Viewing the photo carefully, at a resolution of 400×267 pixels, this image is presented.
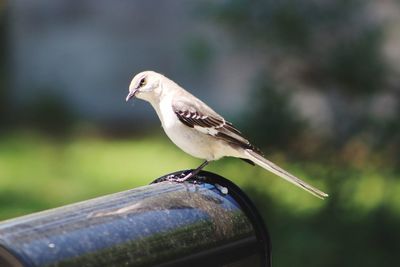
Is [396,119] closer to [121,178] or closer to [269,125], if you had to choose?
[269,125]

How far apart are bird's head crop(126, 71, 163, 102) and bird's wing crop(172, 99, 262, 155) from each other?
11 cm

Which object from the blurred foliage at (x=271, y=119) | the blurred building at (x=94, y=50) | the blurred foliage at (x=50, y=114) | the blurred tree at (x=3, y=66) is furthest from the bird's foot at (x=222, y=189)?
the blurred tree at (x=3, y=66)

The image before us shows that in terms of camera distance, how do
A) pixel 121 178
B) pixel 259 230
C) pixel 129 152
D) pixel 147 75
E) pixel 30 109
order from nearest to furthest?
pixel 259 230
pixel 147 75
pixel 121 178
pixel 129 152
pixel 30 109

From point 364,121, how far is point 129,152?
3.57m

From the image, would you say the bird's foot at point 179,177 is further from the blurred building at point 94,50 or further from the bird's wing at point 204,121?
the blurred building at point 94,50

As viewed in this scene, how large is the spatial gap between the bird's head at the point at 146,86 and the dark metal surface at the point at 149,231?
1.05 metres

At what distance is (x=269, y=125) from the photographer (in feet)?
24.4

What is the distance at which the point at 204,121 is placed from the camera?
4.34 m

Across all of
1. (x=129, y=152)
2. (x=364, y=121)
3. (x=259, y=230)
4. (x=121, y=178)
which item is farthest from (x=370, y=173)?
Answer: (x=259, y=230)

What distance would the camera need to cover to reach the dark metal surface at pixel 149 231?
7.97 feet

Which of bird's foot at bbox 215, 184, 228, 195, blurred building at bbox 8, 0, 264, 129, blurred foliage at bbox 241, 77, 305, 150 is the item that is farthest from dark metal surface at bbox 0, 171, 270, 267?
blurred building at bbox 8, 0, 264, 129

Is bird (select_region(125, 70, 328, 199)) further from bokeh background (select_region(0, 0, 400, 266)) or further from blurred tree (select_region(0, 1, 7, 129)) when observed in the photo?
blurred tree (select_region(0, 1, 7, 129))

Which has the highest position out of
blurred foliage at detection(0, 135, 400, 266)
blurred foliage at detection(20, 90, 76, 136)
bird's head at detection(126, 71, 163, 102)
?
bird's head at detection(126, 71, 163, 102)

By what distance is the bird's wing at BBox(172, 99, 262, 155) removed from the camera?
429 cm
